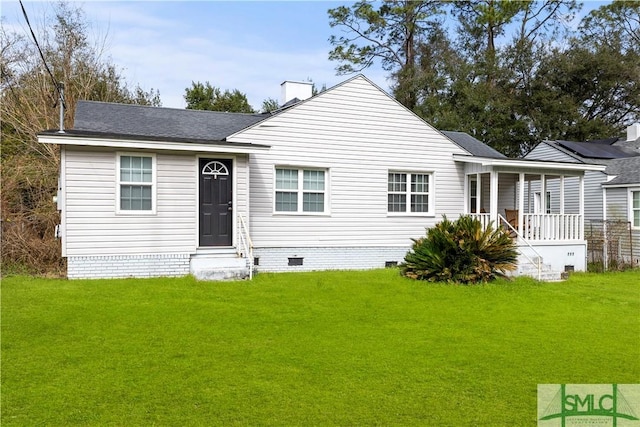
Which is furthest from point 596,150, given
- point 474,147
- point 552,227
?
point 552,227

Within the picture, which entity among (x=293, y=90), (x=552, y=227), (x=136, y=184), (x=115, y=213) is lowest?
(x=552, y=227)

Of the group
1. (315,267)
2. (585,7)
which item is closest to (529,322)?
(315,267)

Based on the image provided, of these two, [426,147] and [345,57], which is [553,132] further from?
[426,147]

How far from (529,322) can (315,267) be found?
6826mm

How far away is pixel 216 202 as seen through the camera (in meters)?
12.1

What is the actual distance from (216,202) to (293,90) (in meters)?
6.14

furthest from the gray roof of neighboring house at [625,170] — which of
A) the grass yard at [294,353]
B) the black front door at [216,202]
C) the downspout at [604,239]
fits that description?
the black front door at [216,202]

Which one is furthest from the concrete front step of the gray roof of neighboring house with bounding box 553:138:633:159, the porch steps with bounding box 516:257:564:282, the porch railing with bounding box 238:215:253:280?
the gray roof of neighboring house with bounding box 553:138:633:159

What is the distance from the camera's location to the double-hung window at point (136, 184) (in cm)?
1106

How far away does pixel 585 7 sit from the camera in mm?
33031

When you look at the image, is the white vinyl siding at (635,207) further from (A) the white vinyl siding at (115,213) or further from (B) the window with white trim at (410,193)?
(A) the white vinyl siding at (115,213)

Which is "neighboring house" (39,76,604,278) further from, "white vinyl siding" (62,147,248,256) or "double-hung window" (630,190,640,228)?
"double-hung window" (630,190,640,228)

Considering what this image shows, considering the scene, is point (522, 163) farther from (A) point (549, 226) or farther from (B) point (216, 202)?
(B) point (216, 202)

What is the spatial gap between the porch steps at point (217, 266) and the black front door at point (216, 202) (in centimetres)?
43
